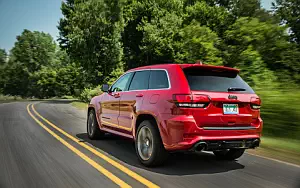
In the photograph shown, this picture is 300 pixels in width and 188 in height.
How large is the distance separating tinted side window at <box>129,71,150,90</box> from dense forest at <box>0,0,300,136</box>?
13.1 ft

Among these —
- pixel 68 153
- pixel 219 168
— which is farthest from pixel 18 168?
pixel 219 168

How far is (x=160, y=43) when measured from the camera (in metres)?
35.2

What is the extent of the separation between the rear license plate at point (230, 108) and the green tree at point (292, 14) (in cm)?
3748

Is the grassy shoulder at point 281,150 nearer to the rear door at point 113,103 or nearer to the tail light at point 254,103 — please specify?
the tail light at point 254,103

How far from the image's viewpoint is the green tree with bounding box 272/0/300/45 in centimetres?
3900

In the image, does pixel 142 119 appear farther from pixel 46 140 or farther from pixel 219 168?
pixel 46 140

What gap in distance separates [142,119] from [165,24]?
3129 cm

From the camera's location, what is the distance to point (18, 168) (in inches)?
203

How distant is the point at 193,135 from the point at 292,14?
140 ft

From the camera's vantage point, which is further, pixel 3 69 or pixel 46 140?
pixel 3 69

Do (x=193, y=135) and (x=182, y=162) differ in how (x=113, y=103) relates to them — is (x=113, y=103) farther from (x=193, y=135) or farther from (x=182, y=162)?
(x=193, y=135)

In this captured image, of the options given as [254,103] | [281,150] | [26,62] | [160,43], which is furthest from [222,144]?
[26,62]

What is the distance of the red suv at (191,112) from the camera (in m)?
4.75

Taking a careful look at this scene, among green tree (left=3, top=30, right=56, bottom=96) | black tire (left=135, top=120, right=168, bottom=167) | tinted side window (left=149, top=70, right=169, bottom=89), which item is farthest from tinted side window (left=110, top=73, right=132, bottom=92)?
green tree (left=3, top=30, right=56, bottom=96)
